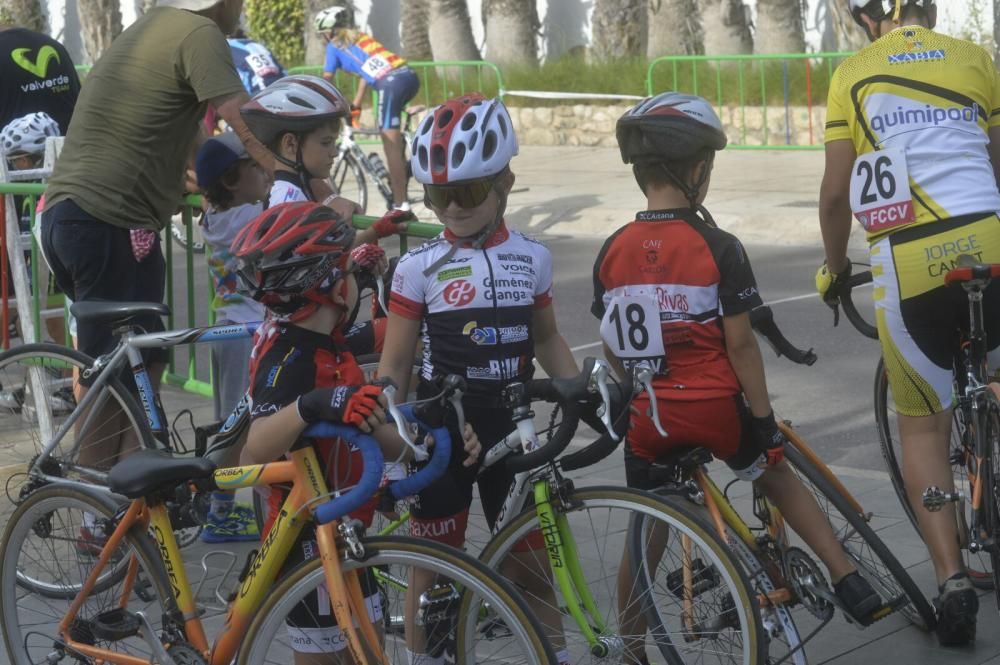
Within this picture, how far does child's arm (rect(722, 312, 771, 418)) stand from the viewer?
4.34 metres

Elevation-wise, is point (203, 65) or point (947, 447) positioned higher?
point (203, 65)

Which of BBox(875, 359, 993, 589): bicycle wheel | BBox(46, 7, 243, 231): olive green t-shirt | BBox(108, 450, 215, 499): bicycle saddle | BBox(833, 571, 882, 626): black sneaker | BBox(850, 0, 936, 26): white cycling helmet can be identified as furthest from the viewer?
BBox(46, 7, 243, 231): olive green t-shirt

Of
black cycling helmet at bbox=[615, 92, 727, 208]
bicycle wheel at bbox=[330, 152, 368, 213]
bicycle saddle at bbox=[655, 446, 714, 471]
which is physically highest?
black cycling helmet at bbox=[615, 92, 727, 208]

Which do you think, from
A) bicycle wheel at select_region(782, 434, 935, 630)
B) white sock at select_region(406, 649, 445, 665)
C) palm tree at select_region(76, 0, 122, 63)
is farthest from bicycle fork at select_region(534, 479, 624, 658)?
palm tree at select_region(76, 0, 122, 63)

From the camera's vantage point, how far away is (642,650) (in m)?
4.09

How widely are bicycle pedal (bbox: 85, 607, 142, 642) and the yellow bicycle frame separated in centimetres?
3

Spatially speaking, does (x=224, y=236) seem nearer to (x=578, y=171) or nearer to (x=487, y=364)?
(x=487, y=364)

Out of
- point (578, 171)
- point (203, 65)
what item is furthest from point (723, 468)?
point (578, 171)

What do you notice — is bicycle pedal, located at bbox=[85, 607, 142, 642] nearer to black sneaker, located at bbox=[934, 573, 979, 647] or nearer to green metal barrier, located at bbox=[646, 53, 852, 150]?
black sneaker, located at bbox=[934, 573, 979, 647]

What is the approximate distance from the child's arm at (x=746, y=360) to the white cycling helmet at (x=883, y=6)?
1375mm

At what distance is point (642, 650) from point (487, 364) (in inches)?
34.7

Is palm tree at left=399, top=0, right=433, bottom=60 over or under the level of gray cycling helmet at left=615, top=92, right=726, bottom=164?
under

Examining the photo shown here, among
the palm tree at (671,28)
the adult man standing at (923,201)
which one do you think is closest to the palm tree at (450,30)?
the palm tree at (671,28)

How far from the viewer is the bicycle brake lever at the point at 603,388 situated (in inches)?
149
